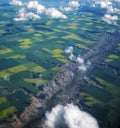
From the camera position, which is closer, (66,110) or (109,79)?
(66,110)

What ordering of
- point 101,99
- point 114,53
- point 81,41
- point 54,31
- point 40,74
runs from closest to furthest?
point 101,99 < point 40,74 < point 114,53 < point 81,41 < point 54,31

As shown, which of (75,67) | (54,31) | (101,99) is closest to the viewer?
(101,99)

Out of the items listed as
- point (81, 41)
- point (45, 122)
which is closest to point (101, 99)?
point (45, 122)

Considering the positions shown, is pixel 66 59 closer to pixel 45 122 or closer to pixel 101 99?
pixel 101 99

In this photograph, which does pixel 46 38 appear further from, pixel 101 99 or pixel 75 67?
pixel 101 99

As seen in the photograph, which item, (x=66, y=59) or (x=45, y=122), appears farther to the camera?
(x=66, y=59)

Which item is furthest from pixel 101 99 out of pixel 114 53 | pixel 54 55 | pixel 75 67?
pixel 114 53

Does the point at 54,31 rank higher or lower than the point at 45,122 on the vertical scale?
lower

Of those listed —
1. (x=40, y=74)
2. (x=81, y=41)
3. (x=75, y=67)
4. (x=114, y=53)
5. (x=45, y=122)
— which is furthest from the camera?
(x=81, y=41)

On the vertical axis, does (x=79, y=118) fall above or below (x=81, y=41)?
above
